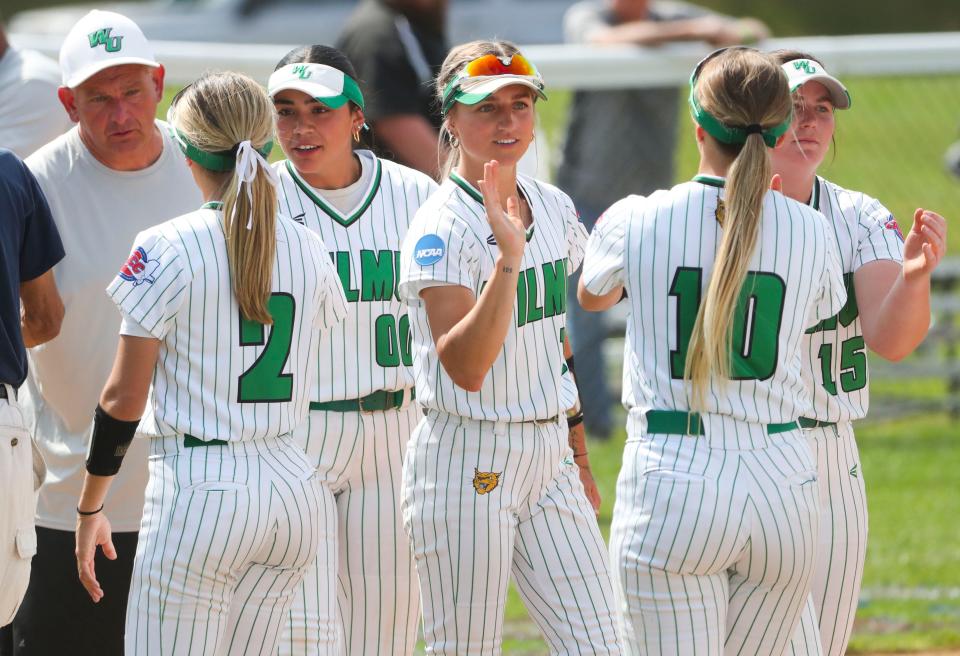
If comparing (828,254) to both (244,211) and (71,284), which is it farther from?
(71,284)

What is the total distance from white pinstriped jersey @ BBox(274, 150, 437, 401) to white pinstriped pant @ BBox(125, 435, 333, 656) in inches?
20.5

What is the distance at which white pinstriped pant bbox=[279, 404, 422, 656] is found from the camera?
387cm

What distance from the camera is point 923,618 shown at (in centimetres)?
581

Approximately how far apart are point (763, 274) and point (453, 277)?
27.6 inches

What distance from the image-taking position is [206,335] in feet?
10.8

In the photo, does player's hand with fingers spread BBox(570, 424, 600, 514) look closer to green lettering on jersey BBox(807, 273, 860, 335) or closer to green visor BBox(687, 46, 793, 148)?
green lettering on jersey BBox(807, 273, 860, 335)

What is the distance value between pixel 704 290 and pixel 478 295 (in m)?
0.57

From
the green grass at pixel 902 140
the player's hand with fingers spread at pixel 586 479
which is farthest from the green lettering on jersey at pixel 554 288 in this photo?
the green grass at pixel 902 140

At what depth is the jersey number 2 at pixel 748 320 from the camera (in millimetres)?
3232

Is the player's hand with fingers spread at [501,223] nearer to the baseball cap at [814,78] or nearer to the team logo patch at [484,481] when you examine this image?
the team logo patch at [484,481]

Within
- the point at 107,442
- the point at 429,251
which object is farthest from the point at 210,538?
the point at 429,251

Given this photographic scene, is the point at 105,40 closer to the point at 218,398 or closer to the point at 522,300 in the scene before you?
the point at 218,398

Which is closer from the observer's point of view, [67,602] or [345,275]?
[345,275]

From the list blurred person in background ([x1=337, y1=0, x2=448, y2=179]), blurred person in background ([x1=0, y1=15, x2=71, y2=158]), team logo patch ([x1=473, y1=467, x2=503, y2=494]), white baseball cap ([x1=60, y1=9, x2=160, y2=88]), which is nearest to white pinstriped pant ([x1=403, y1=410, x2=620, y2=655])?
team logo patch ([x1=473, y1=467, x2=503, y2=494])
